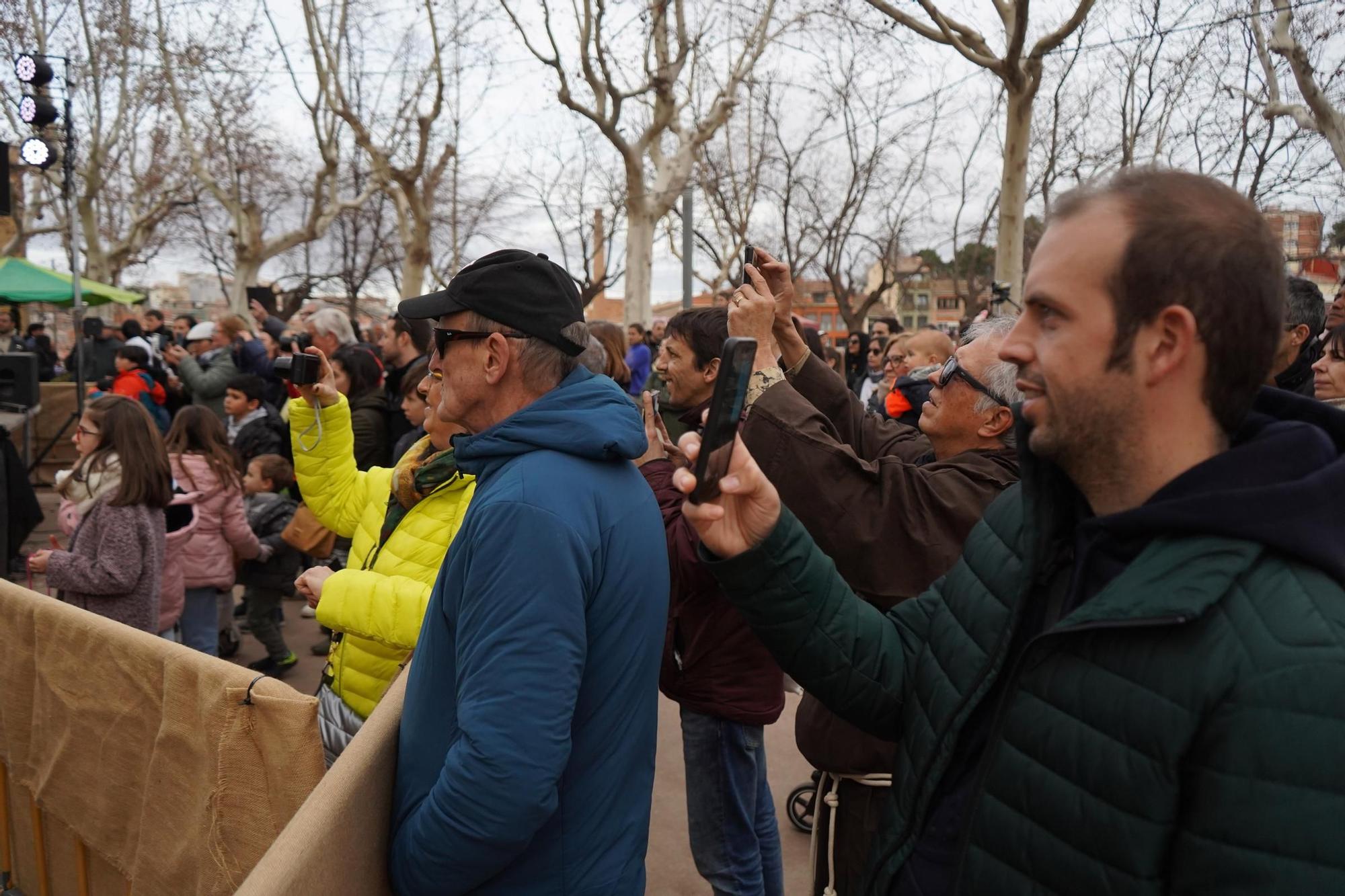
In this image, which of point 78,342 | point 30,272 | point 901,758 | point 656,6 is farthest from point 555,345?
point 30,272

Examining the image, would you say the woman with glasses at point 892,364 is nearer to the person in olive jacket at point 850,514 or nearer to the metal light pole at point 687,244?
the person in olive jacket at point 850,514

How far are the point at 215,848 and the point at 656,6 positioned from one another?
1449 centimetres

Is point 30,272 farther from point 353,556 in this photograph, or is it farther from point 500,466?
point 500,466

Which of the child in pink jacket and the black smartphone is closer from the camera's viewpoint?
the black smartphone

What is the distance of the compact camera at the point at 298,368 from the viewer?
120 inches

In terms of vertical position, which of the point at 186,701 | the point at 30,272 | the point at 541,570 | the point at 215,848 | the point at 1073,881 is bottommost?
the point at 215,848

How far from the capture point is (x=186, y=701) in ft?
6.76

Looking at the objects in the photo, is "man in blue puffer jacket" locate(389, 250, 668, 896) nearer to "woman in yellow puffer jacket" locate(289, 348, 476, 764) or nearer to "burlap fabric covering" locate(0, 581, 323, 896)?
"burlap fabric covering" locate(0, 581, 323, 896)

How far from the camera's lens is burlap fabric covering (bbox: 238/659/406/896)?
1.35 meters

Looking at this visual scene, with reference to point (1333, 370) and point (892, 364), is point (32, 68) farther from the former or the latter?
point (1333, 370)

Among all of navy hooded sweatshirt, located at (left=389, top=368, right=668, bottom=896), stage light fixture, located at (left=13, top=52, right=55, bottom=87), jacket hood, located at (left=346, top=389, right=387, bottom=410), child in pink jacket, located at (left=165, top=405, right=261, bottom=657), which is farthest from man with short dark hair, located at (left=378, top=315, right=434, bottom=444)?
stage light fixture, located at (left=13, top=52, right=55, bottom=87)

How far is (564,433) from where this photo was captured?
1.79 meters

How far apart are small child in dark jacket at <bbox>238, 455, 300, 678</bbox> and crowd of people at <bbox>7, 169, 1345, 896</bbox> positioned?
2881mm

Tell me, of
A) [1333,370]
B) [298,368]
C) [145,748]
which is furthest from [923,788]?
[1333,370]
